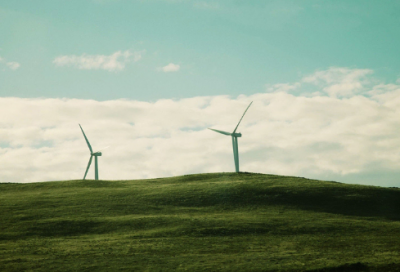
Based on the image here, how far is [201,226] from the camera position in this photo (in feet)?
123

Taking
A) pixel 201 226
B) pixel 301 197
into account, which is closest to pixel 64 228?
pixel 201 226

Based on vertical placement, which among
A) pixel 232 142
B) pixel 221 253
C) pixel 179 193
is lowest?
pixel 221 253

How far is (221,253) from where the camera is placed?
2903 cm

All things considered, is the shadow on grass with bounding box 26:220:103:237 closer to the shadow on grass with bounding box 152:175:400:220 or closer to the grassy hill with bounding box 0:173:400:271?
the grassy hill with bounding box 0:173:400:271

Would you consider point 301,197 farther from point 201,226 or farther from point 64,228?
point 64,228

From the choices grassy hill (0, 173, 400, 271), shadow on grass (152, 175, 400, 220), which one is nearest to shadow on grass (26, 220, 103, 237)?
grassy hill (0, 173, 400, 271)

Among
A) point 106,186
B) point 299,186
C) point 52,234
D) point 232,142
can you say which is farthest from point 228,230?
point 232,142

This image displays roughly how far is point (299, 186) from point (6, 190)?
42.4 meters

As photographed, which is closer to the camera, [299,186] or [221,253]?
[221,253]

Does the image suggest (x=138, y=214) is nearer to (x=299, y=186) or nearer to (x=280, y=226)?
(x=280, y=226)

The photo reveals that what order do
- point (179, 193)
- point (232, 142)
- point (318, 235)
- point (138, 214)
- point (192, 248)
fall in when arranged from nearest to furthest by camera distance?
point (192, 248)
point (318, 235)
point (138, 214)
point (179, 193)
point (232, 142)

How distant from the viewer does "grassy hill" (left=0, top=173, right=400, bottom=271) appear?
2669 centimetres

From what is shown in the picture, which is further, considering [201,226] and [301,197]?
[301,197]

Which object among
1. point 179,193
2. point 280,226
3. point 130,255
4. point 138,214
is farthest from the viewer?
point 179,193
